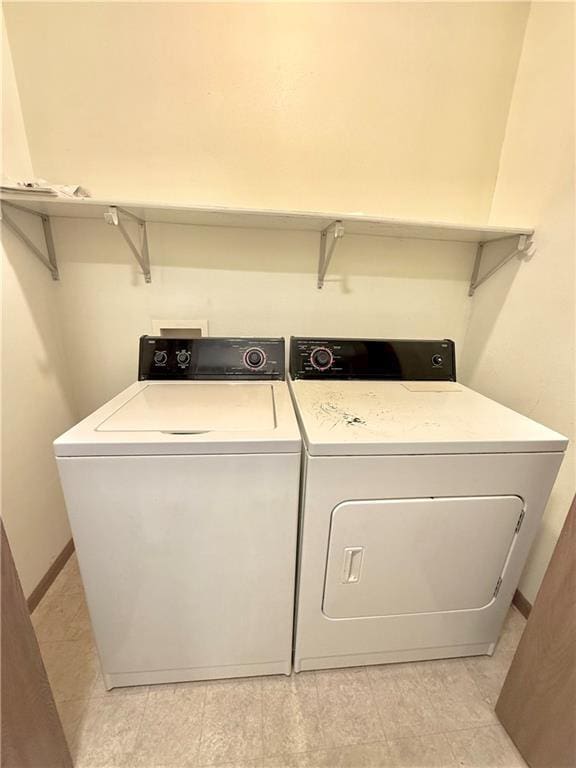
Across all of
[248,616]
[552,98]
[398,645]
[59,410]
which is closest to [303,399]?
[248,616]

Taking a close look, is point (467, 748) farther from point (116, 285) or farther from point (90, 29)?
point (90, 29)

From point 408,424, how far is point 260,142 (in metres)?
1.36

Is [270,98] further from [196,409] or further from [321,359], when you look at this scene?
[196,409]

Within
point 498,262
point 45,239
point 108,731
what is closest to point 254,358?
point 45,239

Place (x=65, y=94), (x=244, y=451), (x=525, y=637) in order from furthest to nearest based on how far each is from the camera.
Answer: (x=65, y=94) < (x=525, y=637) < (x=244, y=451)

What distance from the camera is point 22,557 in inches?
54.7

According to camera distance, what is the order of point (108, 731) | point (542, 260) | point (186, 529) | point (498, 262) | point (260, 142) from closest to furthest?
point (186, 529), point (108, 731), point (542, 260), point (260, 142), point (498, 262)

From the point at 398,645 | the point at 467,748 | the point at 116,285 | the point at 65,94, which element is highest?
the point at 65,94


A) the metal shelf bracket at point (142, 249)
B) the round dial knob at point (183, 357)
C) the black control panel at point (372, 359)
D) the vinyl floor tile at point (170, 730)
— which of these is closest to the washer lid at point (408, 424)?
the black control panel at point (372, 359)

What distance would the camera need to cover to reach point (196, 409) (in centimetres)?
113

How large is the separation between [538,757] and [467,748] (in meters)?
0.20

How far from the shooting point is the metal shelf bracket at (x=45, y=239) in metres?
1.28

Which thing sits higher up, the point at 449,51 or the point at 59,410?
the point at 449,51

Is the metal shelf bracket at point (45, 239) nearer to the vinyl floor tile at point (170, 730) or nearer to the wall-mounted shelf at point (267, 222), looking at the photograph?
the wall-mounted shelf at point (267, 222)
